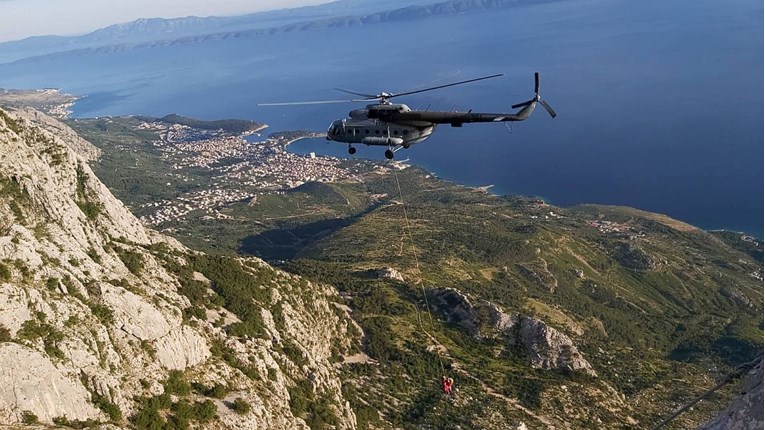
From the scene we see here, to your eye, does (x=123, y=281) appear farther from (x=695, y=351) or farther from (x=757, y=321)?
(x=757, y=321)

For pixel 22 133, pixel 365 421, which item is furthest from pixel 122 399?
pixel 22 133

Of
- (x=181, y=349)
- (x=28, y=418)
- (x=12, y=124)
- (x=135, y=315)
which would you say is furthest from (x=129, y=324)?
(x=12, y=124)

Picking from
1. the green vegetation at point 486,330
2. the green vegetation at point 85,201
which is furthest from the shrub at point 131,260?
the green vegetation at point 85,201

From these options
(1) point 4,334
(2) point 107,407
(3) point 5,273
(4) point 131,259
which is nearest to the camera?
(1) point 4,334

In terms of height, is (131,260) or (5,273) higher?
(5,273)

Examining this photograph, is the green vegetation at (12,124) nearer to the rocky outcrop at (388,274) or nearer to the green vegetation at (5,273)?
the green vegetation at (5,273)

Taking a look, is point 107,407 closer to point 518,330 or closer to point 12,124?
point 12,124

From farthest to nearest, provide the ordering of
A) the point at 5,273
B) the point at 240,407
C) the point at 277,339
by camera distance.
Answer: the point at 277,339 → the point at 240,407 → the point at 5,273

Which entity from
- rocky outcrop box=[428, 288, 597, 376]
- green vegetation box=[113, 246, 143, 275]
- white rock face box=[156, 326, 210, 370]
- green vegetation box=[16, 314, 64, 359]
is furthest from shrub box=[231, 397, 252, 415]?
rocky outcrop box=[428, 288, 597, 376]
